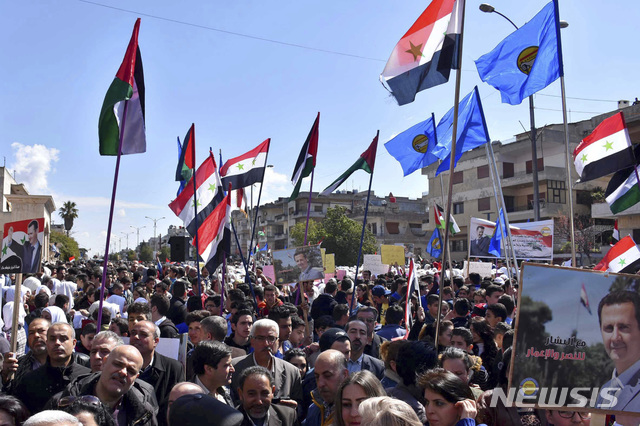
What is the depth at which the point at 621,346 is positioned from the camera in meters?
3.16

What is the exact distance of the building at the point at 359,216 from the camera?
72.2 meters

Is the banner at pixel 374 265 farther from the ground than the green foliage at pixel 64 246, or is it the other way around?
the green foliage at pixel 64 246

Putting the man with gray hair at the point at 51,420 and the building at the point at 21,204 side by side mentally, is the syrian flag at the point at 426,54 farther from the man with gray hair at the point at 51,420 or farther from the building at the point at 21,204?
the building at the point at 21,204

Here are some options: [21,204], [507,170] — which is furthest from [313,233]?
[21,204]

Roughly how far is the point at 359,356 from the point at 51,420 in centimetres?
349

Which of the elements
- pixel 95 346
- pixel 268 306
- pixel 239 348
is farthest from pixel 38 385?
pixel 268 306

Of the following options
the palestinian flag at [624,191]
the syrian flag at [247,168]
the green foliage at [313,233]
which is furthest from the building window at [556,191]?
the syrian flag at [247,168]

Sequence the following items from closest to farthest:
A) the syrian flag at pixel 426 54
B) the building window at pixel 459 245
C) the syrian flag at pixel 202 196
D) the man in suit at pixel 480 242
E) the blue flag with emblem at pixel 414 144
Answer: the syrian flag at pixel 426 54 < the syrian flag at pixel 202 196 < the blue flag with emblem at pixel 414 144 < the man in suit at pixel 480 242 < the building window at pixel 459 245

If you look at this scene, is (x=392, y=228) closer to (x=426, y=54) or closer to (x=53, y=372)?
(x=426, y=54)

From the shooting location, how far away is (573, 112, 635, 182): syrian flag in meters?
9.09

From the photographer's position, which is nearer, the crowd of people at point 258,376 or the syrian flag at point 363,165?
the crowd of people at point 258,376

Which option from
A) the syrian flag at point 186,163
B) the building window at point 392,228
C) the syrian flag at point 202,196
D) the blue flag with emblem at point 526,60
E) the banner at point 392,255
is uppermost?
the building window at point 392,228

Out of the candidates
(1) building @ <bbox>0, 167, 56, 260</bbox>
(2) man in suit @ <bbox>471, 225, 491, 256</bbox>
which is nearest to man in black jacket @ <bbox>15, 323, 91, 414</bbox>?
(2) man in suit @ <bbox>471, 225, 491, 256</bbox>

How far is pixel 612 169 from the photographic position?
926 centimetres
